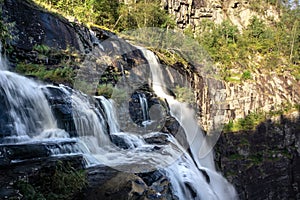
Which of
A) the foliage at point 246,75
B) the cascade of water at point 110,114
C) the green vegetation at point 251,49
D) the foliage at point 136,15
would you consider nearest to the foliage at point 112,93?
the cascade of water at point 110,114

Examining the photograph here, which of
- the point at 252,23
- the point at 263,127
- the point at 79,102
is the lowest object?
the point at 263,127

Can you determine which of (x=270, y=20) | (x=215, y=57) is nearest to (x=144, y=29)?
(x=215, y=57)

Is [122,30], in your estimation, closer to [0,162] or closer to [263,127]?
[263,127]

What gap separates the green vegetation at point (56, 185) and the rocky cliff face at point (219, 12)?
81.7ft

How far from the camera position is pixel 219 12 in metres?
29.5

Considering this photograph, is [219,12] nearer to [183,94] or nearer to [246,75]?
[246,75]

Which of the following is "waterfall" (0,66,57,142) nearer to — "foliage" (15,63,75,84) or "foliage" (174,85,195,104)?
"foliage" (15,63,75,84)

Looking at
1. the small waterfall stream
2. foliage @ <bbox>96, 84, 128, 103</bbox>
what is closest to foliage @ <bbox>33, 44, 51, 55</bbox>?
foliage @ <bbox>96, 84, 128, 103</bbox>

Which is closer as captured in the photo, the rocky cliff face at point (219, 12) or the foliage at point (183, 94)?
the foliage at point (183, 94)

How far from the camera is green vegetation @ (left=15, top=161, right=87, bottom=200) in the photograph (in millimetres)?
4047

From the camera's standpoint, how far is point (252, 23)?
26.7 m

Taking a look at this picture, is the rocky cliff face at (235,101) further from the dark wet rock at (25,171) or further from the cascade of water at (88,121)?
the dark wet rock at (25,171)

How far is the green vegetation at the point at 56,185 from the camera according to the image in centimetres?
405

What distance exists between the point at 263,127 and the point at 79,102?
527 inches
